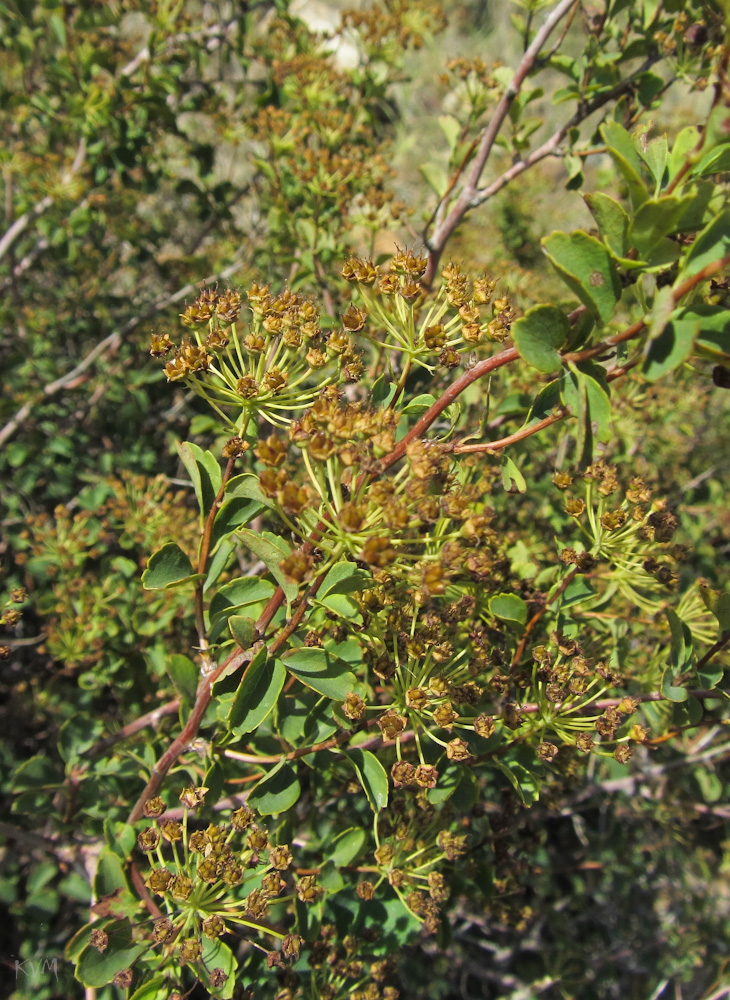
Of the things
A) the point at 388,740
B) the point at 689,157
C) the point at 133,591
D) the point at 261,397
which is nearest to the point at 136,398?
the point at 133,591

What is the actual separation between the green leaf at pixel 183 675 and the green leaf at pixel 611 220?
1412 millimetres

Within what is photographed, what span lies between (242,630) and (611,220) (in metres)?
1.09

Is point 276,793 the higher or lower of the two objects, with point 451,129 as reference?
lower

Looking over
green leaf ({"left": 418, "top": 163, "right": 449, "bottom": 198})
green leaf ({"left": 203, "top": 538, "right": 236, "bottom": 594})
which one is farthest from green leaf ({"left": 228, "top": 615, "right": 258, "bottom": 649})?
green leaf ({"left": 418, "top": 163, "right": 449, "bottom": 198})

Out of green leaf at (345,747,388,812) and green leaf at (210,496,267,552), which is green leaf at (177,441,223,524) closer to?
green leaf at (210,496,267,552)

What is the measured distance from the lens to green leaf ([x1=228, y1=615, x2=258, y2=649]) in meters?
1.42

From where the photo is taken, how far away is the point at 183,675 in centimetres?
181

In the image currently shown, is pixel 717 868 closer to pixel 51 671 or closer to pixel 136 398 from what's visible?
pixel 51 671

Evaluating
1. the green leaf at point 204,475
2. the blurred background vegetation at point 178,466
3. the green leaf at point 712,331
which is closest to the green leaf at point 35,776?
the blurred background vegetation at point 178,466

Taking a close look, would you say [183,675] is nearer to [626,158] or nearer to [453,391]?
[453,391]

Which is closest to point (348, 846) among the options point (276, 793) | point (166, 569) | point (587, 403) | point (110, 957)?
point (276, 793)

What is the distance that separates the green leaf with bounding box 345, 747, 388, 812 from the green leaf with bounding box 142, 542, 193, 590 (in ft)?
2.01

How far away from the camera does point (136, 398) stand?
13.5 feet

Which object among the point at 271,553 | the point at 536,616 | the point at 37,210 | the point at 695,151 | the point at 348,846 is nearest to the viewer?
the point at 695,151
